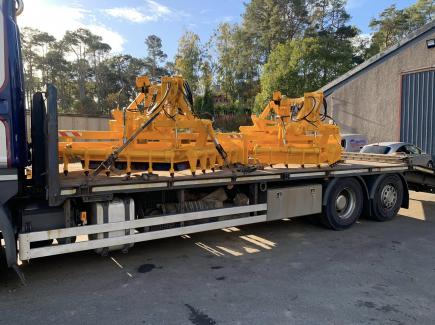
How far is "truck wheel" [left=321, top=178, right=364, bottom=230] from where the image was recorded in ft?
23.2

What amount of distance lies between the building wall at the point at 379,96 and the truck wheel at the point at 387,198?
10.5m

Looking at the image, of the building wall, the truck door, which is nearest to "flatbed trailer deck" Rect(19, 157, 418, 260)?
the truck door

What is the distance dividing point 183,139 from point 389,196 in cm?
478

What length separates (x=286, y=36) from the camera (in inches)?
1861

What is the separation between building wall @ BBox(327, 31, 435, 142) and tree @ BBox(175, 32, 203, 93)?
3107cm

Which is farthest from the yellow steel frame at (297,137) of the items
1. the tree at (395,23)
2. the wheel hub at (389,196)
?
the tree at (395,23)

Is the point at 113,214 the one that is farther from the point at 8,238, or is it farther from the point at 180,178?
the point at 8,238

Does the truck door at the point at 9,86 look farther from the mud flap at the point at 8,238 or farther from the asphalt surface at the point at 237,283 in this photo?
the asphalt surface at the point at 237,283

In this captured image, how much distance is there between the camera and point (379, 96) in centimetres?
1988

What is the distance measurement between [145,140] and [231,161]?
1.53 m

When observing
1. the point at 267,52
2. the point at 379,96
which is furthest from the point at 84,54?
the point at 379,96

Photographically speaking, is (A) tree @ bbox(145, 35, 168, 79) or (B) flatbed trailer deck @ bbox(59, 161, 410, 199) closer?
(B) flatbed trailer deck @ bbox(59, 161, 410, 199)

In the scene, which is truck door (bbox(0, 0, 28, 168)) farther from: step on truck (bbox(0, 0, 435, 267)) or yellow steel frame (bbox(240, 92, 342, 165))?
yellow steel frame (bbox(240, 92, 342, 165))

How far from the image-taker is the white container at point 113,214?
473cm
